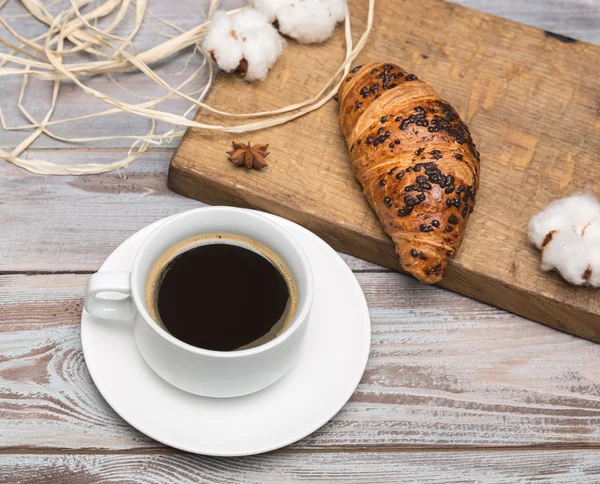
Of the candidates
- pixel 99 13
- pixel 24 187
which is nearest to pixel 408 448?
pixel 24 187

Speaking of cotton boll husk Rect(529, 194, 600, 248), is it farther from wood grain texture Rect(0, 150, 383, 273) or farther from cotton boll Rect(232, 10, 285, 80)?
cotton boll Rect(232, 10, 285, 80)

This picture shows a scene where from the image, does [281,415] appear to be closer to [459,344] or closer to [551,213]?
[459,344]

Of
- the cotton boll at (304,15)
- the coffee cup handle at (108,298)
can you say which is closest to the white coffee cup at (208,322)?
the coffee cup handle at (108,298)

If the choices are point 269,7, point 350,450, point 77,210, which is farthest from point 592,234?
point 77,210

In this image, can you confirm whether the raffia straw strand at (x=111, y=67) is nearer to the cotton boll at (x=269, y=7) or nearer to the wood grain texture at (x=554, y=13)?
the cotton boll at (x=269, y=7)

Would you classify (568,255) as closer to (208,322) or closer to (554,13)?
(208,322)
